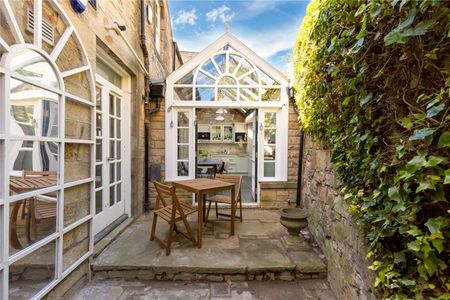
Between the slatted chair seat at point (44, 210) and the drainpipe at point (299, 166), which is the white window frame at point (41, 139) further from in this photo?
the drainpipe at point (299, 166)

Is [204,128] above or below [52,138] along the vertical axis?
above

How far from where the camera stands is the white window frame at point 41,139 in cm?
122

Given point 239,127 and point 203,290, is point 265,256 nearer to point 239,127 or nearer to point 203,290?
point 203,290

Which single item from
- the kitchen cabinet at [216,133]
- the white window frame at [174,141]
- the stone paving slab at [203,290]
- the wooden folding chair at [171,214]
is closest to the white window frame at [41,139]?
the stone paving slab at [203,290]

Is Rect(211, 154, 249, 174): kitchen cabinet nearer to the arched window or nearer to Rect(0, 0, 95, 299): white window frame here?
the arched window

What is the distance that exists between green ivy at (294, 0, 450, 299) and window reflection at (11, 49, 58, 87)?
2.08 metres

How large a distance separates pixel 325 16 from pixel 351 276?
222 centimetres

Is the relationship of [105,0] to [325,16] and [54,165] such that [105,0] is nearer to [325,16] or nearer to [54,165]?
[54,165]

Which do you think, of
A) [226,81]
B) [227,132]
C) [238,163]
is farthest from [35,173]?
[227,132]

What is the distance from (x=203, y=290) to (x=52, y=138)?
184 centimetres

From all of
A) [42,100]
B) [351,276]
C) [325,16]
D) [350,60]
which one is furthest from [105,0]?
[351,276]

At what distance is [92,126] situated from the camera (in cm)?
215

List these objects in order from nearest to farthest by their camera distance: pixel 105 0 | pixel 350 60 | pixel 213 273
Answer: pixel 350 60, pixel 213 273, pixel 105 0

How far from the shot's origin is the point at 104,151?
2771 mm
